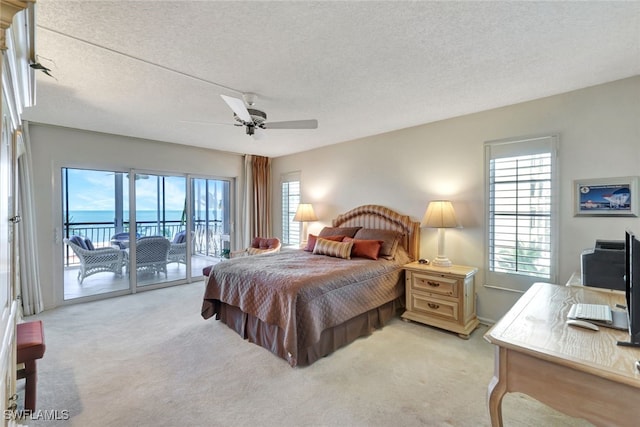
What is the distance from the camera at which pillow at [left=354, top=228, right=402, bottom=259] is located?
12.3ft

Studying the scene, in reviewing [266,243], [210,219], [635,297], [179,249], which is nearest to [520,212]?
[635,297]

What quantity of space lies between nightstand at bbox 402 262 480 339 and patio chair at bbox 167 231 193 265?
13.3 ft

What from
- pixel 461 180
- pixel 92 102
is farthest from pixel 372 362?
pixel 92 102

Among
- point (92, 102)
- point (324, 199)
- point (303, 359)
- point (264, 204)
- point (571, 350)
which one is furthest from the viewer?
point (264, 204)

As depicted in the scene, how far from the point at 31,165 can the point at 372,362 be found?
4.94 meters

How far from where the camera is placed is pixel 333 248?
3.89 metres

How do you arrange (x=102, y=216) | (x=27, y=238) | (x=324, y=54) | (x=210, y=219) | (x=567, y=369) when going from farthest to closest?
1. (x=210, y=219)
2. (x=102, y=216)
3. (x=27, y=238)
4. (x=324, y=54)
5. (x=567, y=369)

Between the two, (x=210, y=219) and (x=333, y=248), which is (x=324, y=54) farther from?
(x=210, y=219)

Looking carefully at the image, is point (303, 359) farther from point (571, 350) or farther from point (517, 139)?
point (517, 139)

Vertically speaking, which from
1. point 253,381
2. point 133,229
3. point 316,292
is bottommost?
point 253,381

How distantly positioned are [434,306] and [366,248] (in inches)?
41.7

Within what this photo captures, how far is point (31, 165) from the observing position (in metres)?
3.76

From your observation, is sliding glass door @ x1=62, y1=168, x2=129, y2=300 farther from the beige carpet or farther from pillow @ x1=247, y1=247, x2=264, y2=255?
pillow @ x1=247, y1=247, x2=264, y2=255

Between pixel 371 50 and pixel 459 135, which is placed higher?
pixel 371 50
